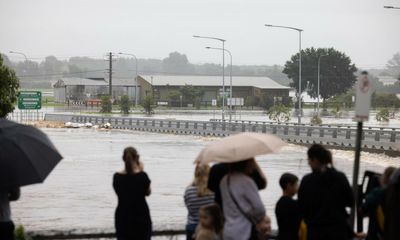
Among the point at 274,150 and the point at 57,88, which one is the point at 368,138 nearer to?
the point at 274,150

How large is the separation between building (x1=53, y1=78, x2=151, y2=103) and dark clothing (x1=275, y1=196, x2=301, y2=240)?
13727cm

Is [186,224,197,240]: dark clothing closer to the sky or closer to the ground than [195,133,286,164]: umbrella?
closer to the ground

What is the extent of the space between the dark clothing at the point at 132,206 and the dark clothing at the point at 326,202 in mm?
1682

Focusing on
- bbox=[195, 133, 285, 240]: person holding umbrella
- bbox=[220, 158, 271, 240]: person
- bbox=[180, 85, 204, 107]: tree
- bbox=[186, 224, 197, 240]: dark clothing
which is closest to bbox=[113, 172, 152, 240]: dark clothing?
bbox=[186, 224, 197, 240]: dark clothing

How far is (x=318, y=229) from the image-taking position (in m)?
6.89

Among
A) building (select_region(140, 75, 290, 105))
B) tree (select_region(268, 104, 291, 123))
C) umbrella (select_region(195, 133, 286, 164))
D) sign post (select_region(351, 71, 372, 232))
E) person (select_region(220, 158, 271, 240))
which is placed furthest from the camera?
building (select_region(140, 75, 290, 105))

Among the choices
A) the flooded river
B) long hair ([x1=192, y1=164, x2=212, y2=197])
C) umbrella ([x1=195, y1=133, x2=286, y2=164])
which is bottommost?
the flooded river

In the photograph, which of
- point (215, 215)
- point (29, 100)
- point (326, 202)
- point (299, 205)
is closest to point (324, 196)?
point (326, 202)

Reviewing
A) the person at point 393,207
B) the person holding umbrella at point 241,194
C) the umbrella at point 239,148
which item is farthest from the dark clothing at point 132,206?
the person at point 393,207

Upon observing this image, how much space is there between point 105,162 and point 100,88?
12697cm

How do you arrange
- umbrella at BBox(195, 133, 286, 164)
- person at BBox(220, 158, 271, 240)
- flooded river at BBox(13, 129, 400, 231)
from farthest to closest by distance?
flooded river at BBox(13, 129, 400, 231) → umbrella at BBox(195, 133, 286, 164) → person at BBox(220, 158, 271, 240)

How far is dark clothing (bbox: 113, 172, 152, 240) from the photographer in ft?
25.6

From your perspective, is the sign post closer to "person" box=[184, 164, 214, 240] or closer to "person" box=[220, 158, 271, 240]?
"person" box=[220, 158, 271, 240]

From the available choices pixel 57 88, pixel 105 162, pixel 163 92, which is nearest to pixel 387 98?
pixel 163 92
